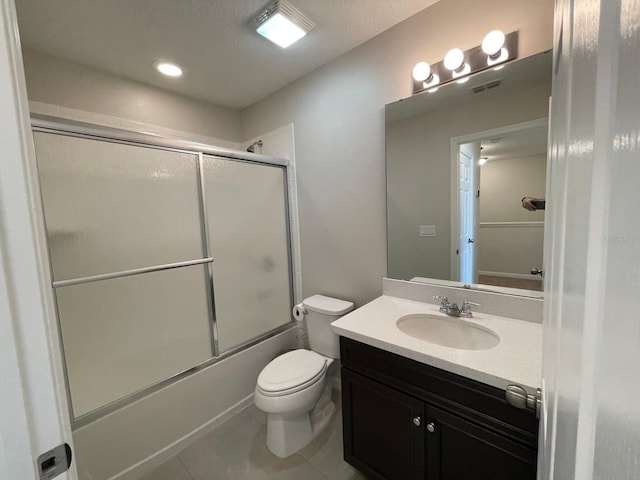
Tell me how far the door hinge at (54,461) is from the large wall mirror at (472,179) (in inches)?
59.4

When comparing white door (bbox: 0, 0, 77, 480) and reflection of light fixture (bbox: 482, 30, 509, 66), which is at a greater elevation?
reflection of light fixture (bbox: 482, 30, 509, 66)

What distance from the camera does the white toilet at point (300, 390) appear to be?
1.45 metres

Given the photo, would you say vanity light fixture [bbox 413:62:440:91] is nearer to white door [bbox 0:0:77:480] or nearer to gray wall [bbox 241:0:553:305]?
gray wall [bbox 241:0:553:305]

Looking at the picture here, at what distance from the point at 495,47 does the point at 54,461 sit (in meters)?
1.94

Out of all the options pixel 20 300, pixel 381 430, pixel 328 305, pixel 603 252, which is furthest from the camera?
pixel 328 305

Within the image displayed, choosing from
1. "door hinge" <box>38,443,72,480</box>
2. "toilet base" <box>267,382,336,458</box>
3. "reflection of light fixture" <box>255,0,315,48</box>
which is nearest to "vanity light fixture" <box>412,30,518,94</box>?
"reflection of light fixture" <box>255,0,315,48</box>

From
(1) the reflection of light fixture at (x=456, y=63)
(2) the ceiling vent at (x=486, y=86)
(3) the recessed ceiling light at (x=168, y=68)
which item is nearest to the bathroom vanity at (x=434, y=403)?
(2) the ceiling vent at (x=486, y=86)

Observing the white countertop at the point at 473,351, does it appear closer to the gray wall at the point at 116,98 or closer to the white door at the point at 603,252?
the white door at the point at 603,252

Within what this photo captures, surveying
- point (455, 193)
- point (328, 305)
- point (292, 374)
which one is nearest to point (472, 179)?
point (455, 193)

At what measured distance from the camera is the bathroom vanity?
0.86 m

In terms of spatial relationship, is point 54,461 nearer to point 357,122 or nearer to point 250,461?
point 250,461

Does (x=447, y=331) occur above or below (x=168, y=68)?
below

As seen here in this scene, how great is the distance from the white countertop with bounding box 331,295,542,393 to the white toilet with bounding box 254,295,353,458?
474mm

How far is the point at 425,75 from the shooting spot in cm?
141
